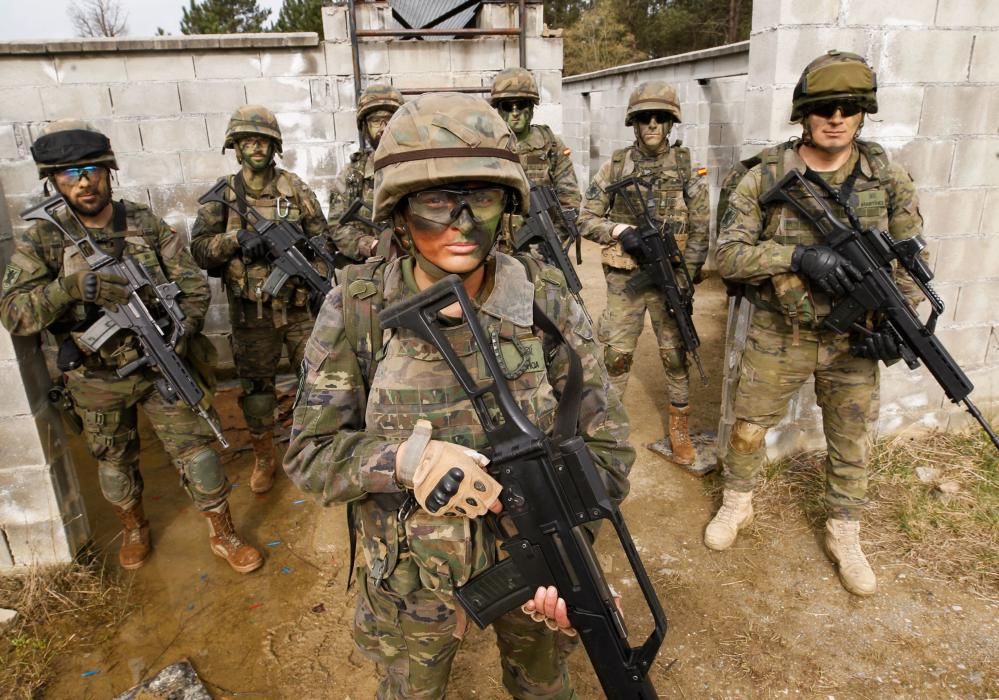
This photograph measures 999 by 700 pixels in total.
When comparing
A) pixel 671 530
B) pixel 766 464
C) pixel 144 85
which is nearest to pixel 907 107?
pixel 766 464

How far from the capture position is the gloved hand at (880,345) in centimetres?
298

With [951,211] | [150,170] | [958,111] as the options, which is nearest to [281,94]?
[150,170]

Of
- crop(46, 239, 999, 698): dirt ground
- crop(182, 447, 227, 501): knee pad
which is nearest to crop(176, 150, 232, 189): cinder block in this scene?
crop(46, 239, 999, 698): dirt ground

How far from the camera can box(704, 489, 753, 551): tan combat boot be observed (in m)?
3.66

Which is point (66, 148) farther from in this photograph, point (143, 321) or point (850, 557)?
point (850, 557)

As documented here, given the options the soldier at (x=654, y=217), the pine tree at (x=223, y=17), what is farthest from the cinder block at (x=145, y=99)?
the pine tree at (x=223, y=17)

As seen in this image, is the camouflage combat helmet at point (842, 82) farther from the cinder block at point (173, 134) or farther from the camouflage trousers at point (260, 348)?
the cinder block at point (173, 134)

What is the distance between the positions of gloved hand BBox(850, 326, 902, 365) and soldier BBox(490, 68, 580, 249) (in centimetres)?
260

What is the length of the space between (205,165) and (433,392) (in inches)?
181

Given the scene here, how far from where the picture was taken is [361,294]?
1.77 metres

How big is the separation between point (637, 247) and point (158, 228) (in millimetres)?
2859

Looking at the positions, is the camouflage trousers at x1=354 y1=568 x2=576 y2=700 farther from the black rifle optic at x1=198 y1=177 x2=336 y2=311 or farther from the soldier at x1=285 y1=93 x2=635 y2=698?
the black rifle optic at x1=198 y1=177 x2=336 y2=311

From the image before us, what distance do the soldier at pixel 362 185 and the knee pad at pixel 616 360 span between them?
1818 millimetres

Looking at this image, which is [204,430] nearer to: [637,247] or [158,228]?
[158,228]
